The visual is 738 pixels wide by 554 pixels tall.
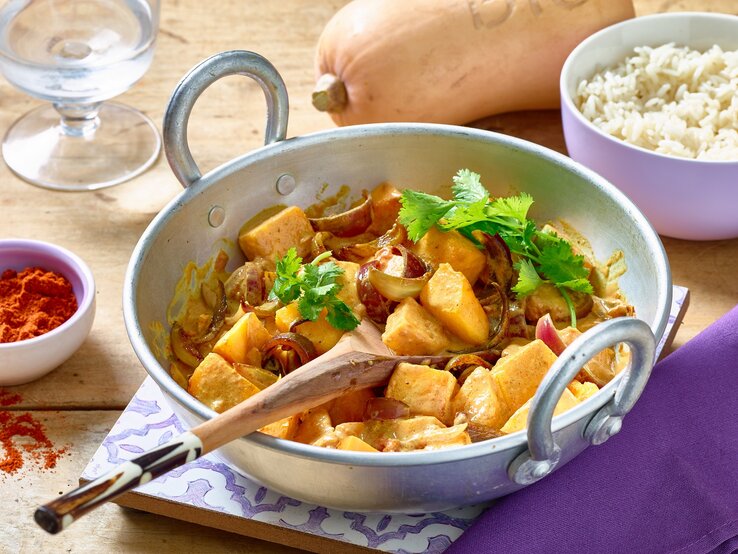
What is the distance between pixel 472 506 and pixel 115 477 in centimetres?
66

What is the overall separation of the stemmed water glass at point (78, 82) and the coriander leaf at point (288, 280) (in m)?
0.85

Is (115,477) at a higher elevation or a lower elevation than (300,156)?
higher

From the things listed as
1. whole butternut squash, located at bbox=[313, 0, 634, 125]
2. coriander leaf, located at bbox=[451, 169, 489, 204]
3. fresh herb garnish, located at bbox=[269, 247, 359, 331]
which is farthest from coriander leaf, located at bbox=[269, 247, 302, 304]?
whole butternut squash, located at bbox=[313, 0, 634, 125]

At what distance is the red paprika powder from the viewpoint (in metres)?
1.87

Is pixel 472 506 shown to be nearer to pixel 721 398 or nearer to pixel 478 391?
pixel 478 391

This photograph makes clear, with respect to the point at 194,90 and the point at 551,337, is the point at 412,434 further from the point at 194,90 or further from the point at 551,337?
the point at 194,90

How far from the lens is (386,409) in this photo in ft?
5.05

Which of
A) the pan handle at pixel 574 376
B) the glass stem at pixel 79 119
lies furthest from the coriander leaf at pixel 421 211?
the glass stem at pixel 79 119

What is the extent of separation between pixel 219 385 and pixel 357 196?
0.62 meters

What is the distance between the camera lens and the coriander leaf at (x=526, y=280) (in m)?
1.74

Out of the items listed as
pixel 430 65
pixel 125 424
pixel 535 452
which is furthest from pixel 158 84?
pixel 535 452

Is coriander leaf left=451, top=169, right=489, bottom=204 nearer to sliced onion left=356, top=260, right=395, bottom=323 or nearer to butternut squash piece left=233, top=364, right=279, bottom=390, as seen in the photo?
sliced onion left=356, top=260, right=395, bottom=323

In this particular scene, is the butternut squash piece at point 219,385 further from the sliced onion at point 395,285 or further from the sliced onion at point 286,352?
the sliced onion at point 395,285

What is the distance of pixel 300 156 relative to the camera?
1.94 m
